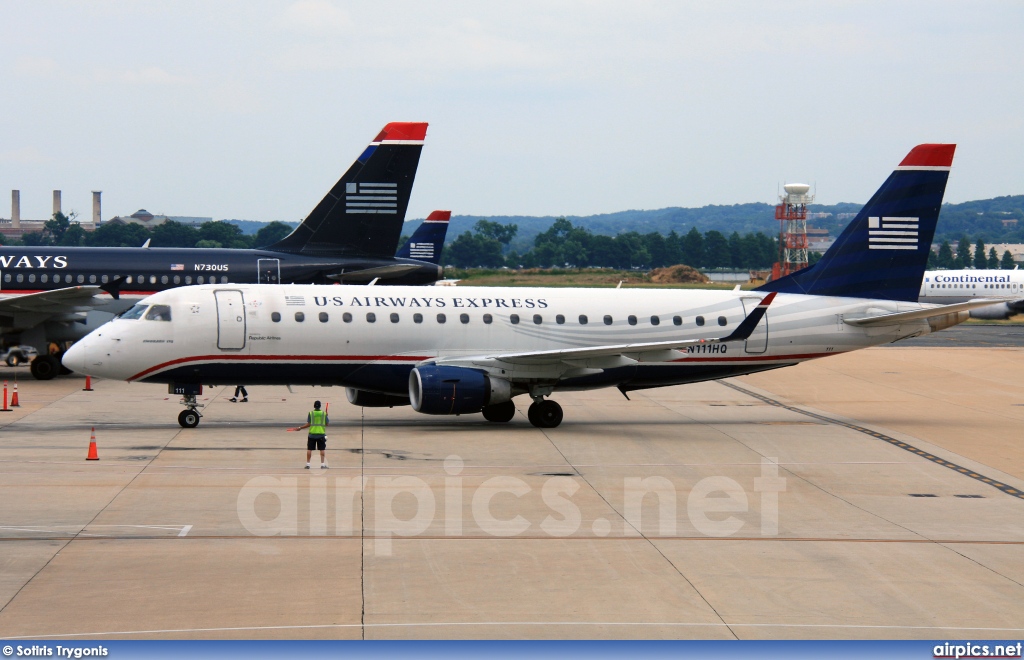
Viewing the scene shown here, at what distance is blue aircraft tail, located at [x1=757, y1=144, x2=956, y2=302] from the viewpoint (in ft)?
104

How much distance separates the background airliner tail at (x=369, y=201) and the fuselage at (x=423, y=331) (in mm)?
10482

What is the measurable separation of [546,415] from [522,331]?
7.41 ft

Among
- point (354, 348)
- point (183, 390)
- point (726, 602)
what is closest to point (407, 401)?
point (354, 348)

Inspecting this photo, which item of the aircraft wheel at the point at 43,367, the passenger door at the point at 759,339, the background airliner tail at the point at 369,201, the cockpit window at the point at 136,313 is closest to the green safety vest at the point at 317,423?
the cockpit window at the point at 136,313

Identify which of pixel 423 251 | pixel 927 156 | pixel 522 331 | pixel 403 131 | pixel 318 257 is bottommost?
pixel 522 331

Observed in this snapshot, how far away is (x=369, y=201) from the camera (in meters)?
39.9

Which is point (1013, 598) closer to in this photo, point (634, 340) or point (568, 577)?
point (568, 577)

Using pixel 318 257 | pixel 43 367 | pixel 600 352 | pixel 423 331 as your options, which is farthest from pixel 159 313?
pixel 43 367

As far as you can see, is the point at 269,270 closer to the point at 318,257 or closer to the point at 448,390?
the point at 318,257

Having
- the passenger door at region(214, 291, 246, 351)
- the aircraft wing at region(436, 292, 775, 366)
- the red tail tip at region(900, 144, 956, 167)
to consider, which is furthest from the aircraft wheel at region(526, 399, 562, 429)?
the red tail tip at region(900, 144, 956, 167)

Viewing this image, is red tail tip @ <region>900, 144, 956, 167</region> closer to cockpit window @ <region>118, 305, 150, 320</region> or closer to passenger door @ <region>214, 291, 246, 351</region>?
passenger door @ <region>214, 291, 246, 351</region>

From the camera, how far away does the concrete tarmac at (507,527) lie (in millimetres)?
13086

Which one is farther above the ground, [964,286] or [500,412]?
[964,286]

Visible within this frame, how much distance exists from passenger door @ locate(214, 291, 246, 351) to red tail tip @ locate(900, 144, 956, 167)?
1792cm
